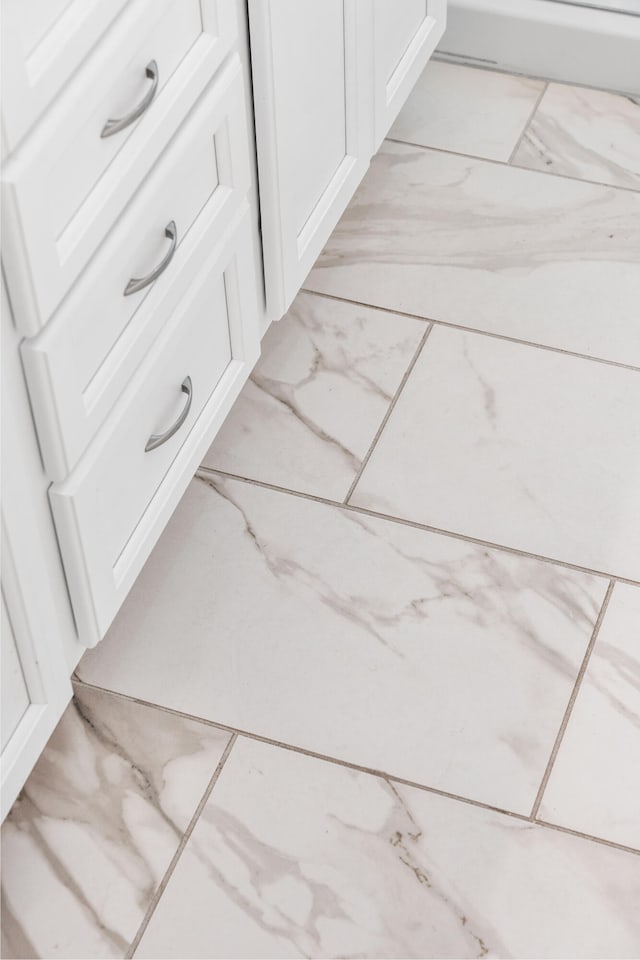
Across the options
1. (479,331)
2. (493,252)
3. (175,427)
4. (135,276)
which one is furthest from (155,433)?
(493,252)

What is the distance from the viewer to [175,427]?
1.39m

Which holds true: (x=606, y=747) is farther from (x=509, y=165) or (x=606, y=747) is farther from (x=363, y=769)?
(x=509, y=165)

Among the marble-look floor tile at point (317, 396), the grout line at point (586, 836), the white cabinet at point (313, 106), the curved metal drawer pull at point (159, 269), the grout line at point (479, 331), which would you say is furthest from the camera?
the grout line at point (479, 331)

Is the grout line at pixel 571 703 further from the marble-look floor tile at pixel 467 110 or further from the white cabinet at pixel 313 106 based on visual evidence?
the marble-look floor tile at pixel 467 110

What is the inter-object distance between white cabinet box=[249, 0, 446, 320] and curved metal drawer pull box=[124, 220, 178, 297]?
0.26 metres

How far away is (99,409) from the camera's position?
1197 millimetres

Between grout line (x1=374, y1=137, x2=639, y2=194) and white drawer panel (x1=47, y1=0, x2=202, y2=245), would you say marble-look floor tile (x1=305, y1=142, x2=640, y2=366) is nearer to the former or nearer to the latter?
grout line (x1=374, y1=137, x2=639, y2=194)

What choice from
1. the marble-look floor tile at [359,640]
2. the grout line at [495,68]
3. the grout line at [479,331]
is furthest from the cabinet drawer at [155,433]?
the grout line at [495,68]

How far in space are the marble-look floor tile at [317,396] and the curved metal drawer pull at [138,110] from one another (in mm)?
635

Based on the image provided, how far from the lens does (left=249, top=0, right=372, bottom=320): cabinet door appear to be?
1.44 m

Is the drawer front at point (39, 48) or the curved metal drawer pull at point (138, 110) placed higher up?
the drawer front at point (39, 48)

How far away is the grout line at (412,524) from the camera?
1.59m

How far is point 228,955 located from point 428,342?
936mm

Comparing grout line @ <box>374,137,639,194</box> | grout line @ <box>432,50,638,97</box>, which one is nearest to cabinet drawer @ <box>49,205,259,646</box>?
grout line @ <box>374,137,639,194</box>
